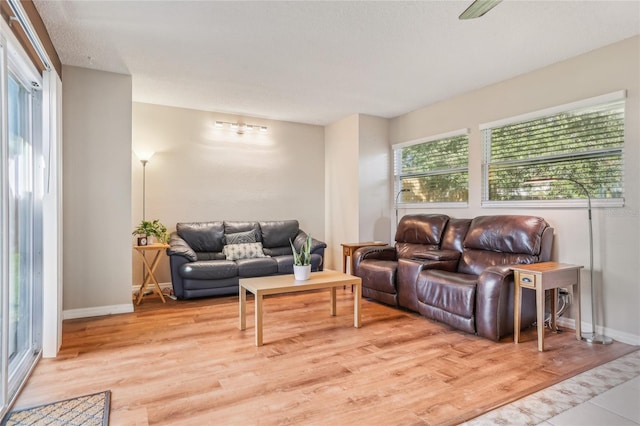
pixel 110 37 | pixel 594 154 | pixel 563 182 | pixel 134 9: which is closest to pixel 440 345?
pixel 563 182

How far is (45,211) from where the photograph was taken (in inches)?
111

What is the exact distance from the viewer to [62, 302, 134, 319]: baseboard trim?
3.71m

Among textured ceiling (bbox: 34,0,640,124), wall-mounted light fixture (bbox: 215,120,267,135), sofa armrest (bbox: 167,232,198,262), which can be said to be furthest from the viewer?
wall-mounted light fixture (bbox: 215,120,267,135)

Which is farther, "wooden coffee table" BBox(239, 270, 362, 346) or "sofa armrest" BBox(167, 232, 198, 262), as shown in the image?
"sofa armrest" BBox(167, 232, 198, 262)

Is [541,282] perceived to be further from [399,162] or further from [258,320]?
[399,162]

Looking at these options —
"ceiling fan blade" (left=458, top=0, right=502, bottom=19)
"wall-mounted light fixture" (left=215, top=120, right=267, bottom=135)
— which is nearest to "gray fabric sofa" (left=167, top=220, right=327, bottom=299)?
"wall-mounted light fixture" (left=215, top=120, right=267, bottom=135)

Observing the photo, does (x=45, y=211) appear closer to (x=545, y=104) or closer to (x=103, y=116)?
(x=103, y=116)

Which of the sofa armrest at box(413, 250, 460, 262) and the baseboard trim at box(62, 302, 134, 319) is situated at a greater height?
the sofa armrest at box(413, 250, 460, 262)

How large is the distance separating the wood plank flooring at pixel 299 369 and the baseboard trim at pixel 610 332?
0.15 m

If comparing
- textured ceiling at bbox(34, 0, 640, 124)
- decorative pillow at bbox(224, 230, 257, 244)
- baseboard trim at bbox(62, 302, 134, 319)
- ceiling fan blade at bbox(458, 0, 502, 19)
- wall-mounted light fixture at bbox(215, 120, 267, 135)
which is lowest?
baseboard trim at bbox(62, 302, 134, 319)

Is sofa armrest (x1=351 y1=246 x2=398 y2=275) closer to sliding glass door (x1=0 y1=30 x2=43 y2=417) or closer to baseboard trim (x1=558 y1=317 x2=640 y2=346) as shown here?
baseboard trim (x1=558 y1=317 x2=640 y2=346)

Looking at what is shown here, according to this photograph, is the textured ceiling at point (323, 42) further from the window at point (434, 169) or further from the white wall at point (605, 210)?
the window at point (434, 169)

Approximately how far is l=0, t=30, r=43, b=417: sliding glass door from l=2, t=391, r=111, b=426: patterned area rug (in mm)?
109

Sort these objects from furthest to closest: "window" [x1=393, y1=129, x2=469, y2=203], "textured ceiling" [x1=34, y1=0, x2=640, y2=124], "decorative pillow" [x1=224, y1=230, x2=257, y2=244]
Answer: "decorative pillow" [x1=224, y1=230, x2=257, y2=244]
"window" [x1=393, y1=129, x2=469, y2=203]
"textured ceiling" [x1=34, y1=0, x2=640, y2=124]
